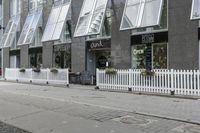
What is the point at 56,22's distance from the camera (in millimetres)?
24844

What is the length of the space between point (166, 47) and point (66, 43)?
961 cm

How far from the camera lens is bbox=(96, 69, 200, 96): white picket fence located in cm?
1403

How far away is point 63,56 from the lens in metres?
25.5

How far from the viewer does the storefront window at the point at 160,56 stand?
17859 mm

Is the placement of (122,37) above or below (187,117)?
above

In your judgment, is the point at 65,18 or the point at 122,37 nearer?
the point at 122,37

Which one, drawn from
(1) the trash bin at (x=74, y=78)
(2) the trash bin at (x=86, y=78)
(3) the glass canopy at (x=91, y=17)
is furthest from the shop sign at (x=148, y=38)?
(1) the trash bin at (x=74, y=78)

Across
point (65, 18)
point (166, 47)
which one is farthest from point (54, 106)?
point (65, 18)

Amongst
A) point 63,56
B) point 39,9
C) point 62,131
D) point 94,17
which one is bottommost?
point 62,131

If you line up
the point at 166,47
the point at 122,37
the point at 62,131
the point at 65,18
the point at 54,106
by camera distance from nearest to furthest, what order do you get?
the point at 62,131
the point at 54,106
the point at 166,47
the point at 122,37
the point at 65,18

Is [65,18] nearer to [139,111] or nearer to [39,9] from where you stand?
[39,9]

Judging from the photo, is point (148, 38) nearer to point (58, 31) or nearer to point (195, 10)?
point (195, 10)

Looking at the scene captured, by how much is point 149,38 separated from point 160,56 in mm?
1226

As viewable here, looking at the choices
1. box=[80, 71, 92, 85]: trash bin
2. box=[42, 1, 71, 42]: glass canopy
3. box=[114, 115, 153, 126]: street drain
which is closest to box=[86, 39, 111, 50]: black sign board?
box=[80, 71, 92, 85]: trash bin
